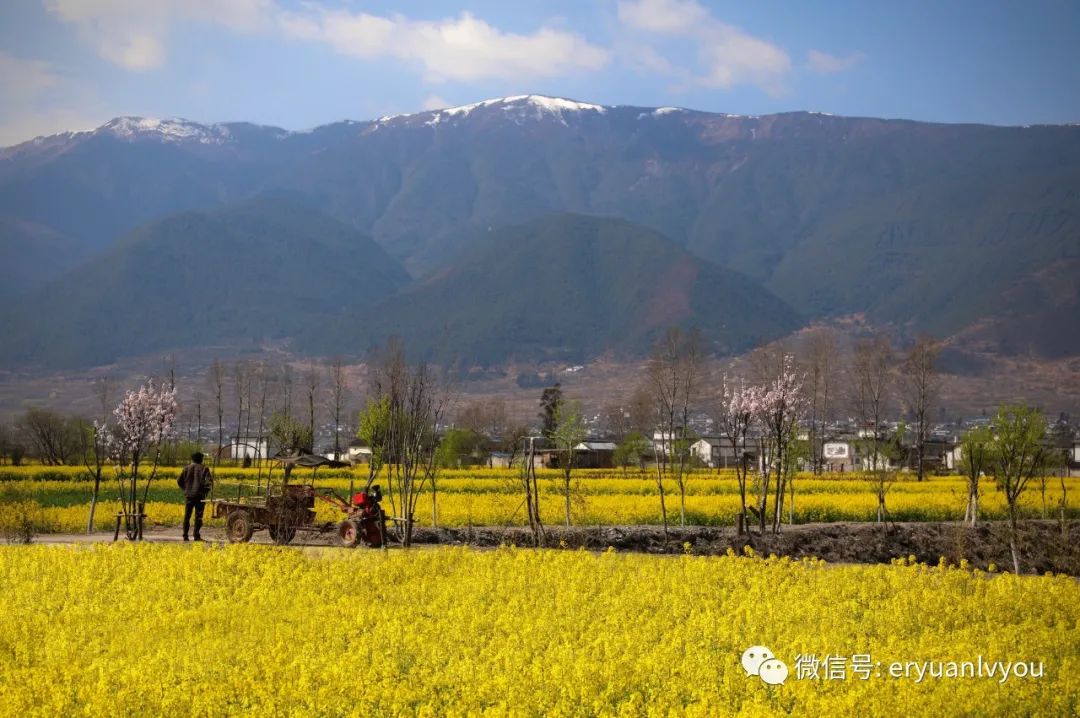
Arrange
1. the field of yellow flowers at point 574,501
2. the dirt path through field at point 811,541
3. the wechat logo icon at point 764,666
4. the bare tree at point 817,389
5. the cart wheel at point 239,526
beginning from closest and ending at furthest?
the wechat logo icon at point 764,666 < the dirt path through field at point 811,541 < the cart wheel at point 239,526 < the field of yellow flowers at point 574,501 < the bare tree at point 817,389

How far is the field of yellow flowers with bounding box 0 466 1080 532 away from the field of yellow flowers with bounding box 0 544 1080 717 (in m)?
11.4

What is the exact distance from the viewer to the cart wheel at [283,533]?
25.9 metres

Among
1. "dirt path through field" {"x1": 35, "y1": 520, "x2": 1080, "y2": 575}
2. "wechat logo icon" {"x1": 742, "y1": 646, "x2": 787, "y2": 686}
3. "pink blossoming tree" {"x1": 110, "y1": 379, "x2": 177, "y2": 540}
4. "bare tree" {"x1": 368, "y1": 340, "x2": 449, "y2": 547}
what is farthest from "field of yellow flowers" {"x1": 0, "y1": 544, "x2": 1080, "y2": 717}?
"pink blossoming tree" {"x1": 110, "y1": 379, "x2": 177, "y2": 540}

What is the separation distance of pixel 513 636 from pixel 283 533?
13880mm

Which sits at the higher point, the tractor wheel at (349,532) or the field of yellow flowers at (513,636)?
the tractor wheel at (349,532)

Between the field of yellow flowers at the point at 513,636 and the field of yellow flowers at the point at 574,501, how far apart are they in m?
11.4

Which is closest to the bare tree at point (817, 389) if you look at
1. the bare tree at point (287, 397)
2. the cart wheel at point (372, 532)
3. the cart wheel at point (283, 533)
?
the bare tree at point (287, 397)

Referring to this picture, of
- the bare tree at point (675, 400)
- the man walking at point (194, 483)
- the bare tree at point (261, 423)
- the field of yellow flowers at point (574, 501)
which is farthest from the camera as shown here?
the bare tree at point (261, 423)

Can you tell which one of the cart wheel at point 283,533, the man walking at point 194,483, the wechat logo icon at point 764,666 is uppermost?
the man walking at point 194,483

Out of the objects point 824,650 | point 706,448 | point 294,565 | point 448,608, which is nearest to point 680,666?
point 824,650

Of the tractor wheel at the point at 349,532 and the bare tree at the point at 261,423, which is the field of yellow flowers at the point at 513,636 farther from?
the bare tree at the point at 261,423

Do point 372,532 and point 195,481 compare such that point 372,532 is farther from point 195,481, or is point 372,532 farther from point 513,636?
point 513,636

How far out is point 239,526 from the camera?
26.1 metres

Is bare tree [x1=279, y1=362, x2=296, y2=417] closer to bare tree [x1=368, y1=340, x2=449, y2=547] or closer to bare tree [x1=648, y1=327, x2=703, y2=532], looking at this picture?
bare tree [x1=648, y1=327, x2=703, y2=532]
